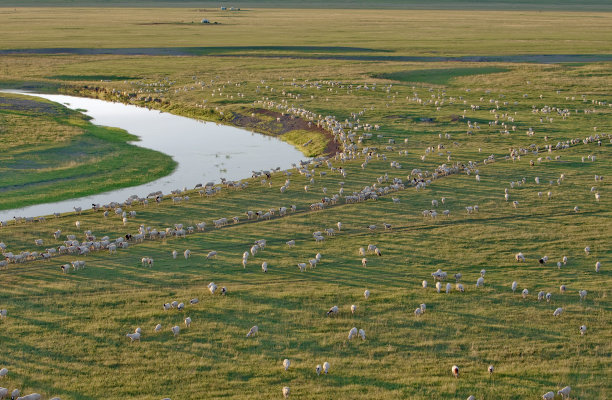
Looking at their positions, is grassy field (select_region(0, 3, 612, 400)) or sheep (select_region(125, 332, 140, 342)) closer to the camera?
Result: grassy field (select_region(0, 3, 612, 400))

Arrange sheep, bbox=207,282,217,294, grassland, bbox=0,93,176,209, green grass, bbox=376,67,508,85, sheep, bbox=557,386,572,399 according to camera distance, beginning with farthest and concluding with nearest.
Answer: green grass, bbox=376,67,508,85 → grassland, bbox=0,93,176,209 → sheep, bbox=207,282,217,294 → sheep, bbox=557,386,572,399

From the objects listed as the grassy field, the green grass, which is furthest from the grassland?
the green grass

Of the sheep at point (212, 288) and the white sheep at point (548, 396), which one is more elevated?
the white sheep at point (548, 396)

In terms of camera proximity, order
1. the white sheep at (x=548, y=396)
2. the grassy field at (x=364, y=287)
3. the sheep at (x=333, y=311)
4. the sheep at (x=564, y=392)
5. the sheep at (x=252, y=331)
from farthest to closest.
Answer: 1. the sheep at (x=333, y=311)
2. the sheep at (x=252, y=331)
3. the grassy field at (x=364, y=287)
4. the sheep at (x=564, y=392)
5. the white sheep at (x=548, y=396)

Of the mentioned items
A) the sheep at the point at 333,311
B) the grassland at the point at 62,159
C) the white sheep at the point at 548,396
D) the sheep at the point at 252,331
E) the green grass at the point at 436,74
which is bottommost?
the grassland at the point at 62,159

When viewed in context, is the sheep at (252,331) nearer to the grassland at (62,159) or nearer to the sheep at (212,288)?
the sheep at (212,288)

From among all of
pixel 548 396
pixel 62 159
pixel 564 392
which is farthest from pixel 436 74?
pixel 548 396

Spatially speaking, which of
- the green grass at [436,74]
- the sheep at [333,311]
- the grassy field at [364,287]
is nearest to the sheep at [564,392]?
the grassy field at [364,287]

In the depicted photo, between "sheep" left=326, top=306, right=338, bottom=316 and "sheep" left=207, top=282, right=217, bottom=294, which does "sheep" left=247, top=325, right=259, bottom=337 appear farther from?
"sheep" left=207, top=282, right=217, bottom=294

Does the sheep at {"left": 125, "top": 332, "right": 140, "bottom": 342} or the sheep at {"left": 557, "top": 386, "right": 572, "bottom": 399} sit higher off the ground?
the sheep at {"left": 557, "top": 386, "right": 572, "bottom": 399}
